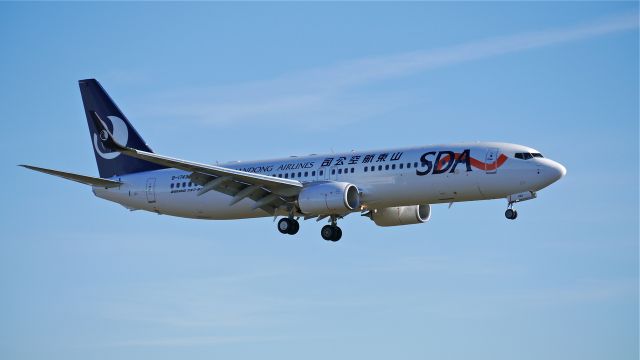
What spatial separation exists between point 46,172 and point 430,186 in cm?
1920

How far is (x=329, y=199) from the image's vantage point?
195ft

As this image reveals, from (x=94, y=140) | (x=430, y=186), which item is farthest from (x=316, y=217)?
(x=94, y=140)

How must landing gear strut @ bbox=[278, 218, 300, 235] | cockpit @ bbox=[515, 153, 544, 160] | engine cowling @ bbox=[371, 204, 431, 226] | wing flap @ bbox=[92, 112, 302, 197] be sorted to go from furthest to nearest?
engine cowling @ bbox=[371, 204, 431, 226] → landing gear strut @ bbox=[278, 218, 300, 235] → cockpit @ bbox=[515, 153, 544, 160] → wing flap @ bbox=[92, 112, 302, 197]

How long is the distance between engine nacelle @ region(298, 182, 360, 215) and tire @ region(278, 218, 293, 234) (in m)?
2.43

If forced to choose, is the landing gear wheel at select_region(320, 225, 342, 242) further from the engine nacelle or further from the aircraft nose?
the aircraft nose

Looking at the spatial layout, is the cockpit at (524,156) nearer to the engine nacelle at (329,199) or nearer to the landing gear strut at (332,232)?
the engine nacelle at (329,199)

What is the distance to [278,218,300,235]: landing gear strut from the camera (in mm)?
62906

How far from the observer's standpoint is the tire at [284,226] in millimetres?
62906

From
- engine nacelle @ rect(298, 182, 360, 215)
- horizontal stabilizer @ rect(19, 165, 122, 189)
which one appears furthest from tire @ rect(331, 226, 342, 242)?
horizontal stabilizer @ rect(19, 165, 122, 189)

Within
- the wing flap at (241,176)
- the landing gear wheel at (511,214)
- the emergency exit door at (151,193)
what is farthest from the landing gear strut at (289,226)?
the landing gear wheel at (511,214)

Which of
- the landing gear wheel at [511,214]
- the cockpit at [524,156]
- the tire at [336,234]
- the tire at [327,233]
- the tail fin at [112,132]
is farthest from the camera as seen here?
the tail fin at [112,132]

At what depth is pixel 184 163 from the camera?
57.6 m

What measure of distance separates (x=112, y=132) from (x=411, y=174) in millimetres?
21495

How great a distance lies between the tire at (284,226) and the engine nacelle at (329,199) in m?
2.43
